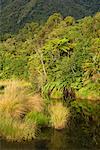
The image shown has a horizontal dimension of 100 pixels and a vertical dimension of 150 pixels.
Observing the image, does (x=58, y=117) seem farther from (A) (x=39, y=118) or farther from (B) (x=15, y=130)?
(B) (x=15, y=130)

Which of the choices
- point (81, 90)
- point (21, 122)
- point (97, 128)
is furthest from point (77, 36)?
point (21, 122)

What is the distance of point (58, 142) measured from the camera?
13992 millimetres

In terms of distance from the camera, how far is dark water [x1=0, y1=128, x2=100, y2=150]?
42.7 ft

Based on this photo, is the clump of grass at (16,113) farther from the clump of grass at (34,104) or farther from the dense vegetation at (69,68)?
the dense vegetation at (69,68)

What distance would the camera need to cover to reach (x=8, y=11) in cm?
18362

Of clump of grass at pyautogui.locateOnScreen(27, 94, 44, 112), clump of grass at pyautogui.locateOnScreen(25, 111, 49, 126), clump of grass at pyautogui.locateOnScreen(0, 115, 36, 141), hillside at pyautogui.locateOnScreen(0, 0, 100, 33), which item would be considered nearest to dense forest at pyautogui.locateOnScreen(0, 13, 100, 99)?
clump of grass at pyautogui.locateOnScreen(27, 94, 44, 112)

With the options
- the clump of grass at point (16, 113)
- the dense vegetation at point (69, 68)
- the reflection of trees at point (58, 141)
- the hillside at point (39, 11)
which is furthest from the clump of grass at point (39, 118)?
the hillside at point (39, 11)

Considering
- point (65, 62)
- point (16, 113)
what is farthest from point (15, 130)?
point (65, 62)

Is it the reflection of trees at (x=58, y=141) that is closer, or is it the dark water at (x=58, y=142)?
the dark water at (x=58, y=142)

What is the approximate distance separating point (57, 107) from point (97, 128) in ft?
7.95

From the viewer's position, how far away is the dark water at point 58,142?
13.0 meters

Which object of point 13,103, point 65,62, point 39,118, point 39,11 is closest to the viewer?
point 13,103

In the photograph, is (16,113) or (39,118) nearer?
(16,113)

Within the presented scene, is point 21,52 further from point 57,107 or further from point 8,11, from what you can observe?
point 8,11
